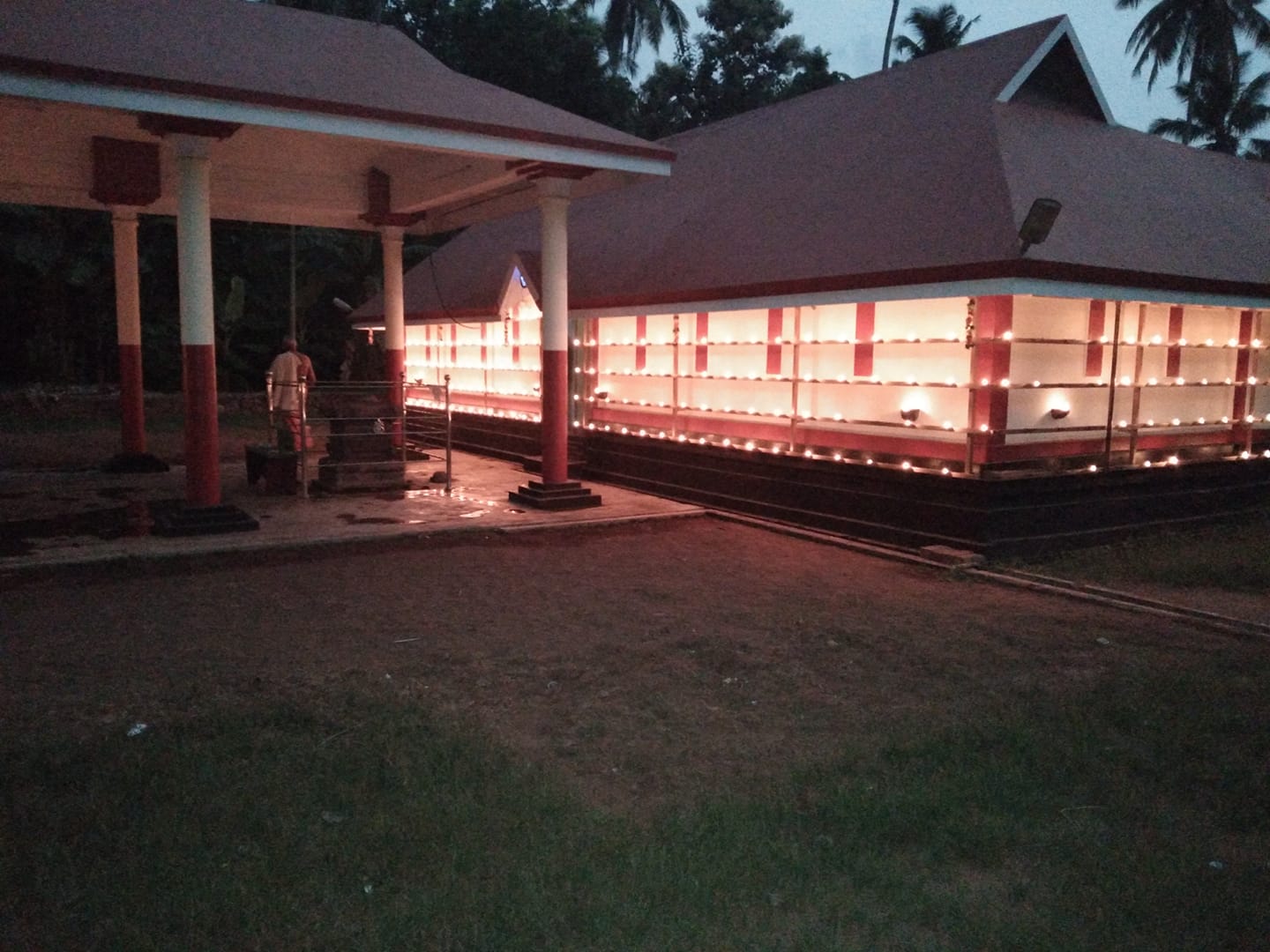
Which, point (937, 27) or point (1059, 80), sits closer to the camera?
point (1059, 80)

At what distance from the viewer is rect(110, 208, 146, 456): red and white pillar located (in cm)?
1558

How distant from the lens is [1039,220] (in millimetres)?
9180

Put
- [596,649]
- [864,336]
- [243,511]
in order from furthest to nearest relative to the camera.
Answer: [864,336], [243,511], [596,649]

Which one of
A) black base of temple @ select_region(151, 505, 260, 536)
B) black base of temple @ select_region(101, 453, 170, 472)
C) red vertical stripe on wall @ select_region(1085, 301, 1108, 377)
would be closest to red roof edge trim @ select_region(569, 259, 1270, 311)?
red vertical stripe on wall @ select_region(1085, 301, 1108, 377)

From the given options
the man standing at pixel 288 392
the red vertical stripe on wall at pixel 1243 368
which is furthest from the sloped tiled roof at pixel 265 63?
the red vertical stripe on wall at pixel 1243 368

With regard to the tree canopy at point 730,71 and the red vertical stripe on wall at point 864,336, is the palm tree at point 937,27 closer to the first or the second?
the tree canopy at point 730,71

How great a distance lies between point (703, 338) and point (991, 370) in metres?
5.11

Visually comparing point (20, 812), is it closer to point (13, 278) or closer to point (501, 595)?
point (501, 595)

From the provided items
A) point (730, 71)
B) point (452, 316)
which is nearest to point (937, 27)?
point (730, 71)

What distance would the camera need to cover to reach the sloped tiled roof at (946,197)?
10336 millimetres

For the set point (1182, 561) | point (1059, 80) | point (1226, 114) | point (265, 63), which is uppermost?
point (1226, 114)

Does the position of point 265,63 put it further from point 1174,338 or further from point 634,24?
point 634,24

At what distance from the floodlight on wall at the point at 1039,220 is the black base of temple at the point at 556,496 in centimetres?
600

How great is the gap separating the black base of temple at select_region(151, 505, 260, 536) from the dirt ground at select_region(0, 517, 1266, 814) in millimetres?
1064
